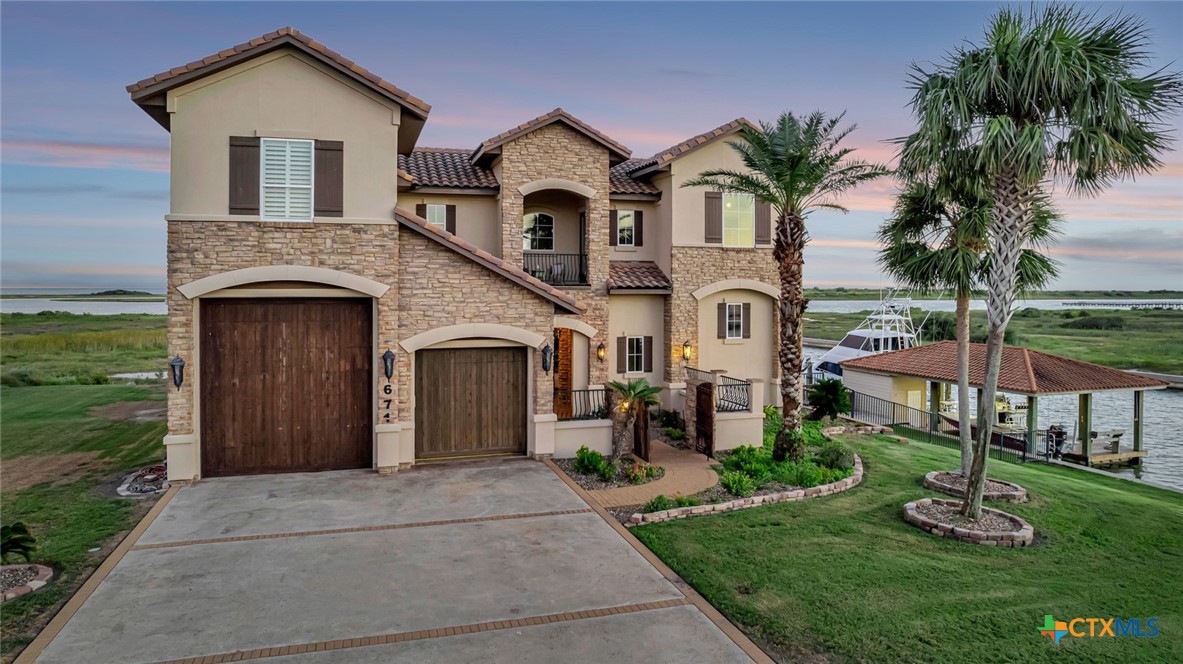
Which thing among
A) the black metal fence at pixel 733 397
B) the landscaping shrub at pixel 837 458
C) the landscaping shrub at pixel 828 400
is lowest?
the landscaping shrub at pixel 837 458

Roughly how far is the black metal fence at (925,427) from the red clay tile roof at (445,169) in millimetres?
16772

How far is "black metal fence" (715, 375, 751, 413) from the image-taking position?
1634 cm

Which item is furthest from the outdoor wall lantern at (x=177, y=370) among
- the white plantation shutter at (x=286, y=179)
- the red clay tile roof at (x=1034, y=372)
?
the red clay tile roof at (x=1034, y=372)

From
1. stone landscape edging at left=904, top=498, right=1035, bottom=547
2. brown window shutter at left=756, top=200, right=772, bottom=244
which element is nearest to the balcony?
brown window shutter at left=756, top=200, right=772, bottom=244

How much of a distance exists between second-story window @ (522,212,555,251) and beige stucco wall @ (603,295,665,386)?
2810 millimetres

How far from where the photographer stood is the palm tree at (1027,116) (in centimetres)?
Answer: 949

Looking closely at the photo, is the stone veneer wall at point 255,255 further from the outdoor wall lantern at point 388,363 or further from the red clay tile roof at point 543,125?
the red clay tile roof at point 543,125

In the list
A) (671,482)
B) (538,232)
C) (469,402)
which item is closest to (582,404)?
(469,402)

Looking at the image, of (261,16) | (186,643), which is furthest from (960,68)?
Result: (261,16)

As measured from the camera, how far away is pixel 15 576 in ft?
25.7

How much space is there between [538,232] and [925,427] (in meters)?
17.5

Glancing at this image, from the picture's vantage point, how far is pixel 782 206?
14391 mm

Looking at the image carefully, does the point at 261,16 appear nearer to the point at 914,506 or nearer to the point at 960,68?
the point at 960,68

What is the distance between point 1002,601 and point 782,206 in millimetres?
9124
